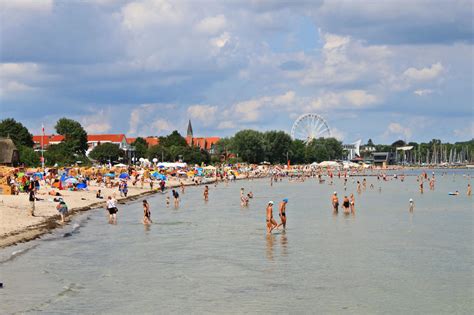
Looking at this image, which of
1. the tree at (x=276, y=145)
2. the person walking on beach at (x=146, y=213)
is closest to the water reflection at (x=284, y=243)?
the person walking on beach at (x=146, y=213)

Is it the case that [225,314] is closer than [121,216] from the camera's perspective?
Yes

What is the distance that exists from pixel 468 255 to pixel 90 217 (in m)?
25.3

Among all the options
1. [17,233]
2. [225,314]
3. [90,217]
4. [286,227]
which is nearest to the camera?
[225,314]

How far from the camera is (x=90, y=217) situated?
43.2 meters

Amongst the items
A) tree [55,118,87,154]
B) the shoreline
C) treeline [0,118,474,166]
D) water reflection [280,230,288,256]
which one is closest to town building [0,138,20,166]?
treeline [0,118,474,166]

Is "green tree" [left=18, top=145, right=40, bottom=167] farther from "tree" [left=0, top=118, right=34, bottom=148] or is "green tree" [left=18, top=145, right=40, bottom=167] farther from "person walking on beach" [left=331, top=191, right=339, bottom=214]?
"person walking on beach" [left=331, top=191, right=339, bottom=214]

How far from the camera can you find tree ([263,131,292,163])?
172 meters

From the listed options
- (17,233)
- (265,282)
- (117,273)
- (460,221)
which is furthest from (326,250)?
(460,221)

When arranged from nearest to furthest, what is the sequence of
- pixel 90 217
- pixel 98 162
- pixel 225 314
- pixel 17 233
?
pixel 225 314
pixel 17 233
pixel 90 217
pixel 98 162

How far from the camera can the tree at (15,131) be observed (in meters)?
120

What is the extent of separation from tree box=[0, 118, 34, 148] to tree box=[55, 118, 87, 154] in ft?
53.2

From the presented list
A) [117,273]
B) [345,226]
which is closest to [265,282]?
[117,273]

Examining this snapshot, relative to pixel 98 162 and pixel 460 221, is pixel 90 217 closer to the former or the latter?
pixel 460 221

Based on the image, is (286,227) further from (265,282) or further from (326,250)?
(265,282)
